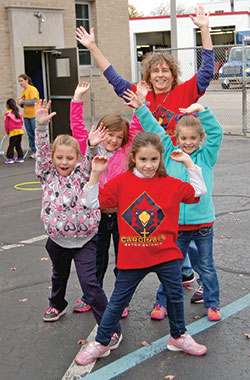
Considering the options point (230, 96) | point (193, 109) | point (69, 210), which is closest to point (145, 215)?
point (69, 210)

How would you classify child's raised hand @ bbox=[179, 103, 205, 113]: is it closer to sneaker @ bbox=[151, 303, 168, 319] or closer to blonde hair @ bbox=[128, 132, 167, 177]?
blonde hair @ bbox=[128, 132, 167, 177]

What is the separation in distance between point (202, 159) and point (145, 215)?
0.87m

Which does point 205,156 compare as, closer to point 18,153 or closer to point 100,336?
point 100,336

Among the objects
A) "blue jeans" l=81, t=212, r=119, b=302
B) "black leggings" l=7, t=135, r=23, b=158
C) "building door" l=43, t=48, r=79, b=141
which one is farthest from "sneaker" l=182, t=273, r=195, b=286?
"building door" l=43, t=48, r=79, b=141

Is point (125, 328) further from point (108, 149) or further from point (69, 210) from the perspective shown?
point (108, 149)

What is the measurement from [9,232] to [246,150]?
24.6 feet

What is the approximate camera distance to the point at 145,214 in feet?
11.9

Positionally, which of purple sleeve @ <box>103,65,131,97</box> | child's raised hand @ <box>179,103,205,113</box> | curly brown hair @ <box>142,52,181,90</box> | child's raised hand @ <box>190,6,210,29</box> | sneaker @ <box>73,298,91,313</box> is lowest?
sneaker @ <box>73,298,91,313</box>

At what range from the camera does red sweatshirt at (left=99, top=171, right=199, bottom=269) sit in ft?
11.9

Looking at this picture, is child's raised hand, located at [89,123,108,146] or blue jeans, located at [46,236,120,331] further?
blue jeans, located at [46,236,120,331]

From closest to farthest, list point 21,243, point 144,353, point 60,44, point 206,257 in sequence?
point 144,353, point 206,257, point 21,243, point 60,44

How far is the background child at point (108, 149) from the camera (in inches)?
164

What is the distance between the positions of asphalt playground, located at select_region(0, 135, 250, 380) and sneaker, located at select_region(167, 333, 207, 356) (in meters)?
0.04

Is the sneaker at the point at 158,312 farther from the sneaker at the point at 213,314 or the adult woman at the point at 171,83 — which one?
A: the sneaker at the point at 213,314
